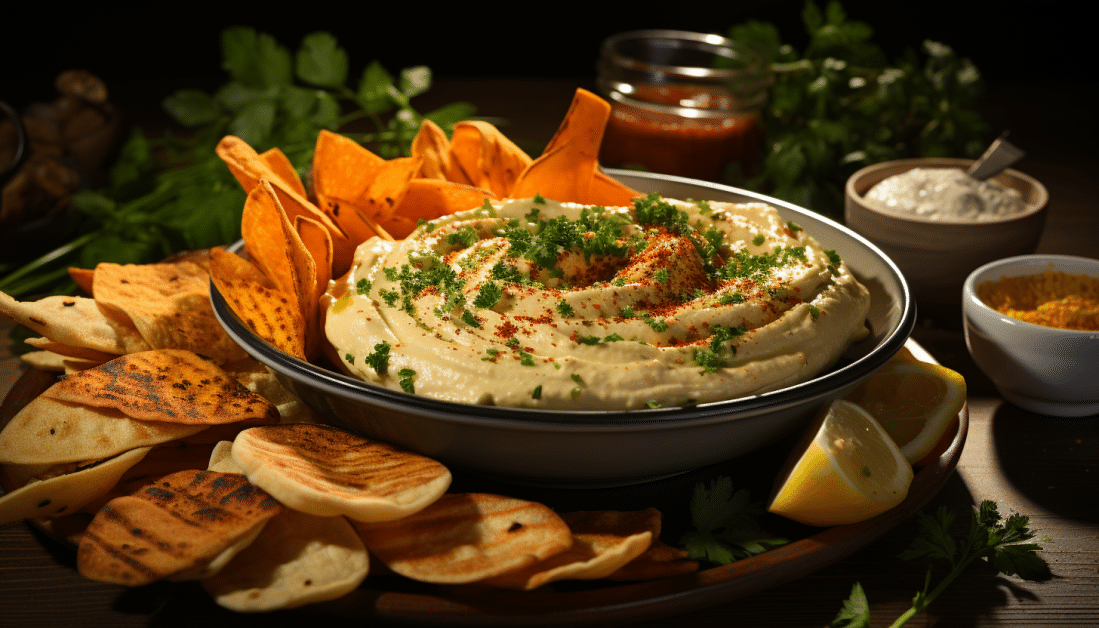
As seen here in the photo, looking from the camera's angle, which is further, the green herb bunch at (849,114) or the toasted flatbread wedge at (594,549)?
the green herb bunch at (849,114)

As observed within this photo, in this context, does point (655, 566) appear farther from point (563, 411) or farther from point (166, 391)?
point (166, 391)

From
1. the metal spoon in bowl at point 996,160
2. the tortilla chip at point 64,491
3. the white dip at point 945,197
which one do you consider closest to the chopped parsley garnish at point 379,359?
the tortilla chip at point 64,491

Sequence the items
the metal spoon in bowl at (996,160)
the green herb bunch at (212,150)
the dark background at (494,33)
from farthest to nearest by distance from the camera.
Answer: the dark background at (494,33)
the metal spoon in bowl at (996,160)
the green herb bunch at (212,150)

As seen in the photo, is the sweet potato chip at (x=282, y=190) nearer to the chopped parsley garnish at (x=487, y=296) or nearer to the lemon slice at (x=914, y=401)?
the chopped parsley garnish at (x=487, y=296)

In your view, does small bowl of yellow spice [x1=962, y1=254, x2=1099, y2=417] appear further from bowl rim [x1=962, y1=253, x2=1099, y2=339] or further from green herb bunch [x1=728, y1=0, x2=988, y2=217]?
green herb bunch [x1=728, y1=0, x2=988, y2=217]

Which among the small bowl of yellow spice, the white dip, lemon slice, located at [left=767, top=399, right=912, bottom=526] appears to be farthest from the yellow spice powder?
lemon slice, located at [left=767, top=399, right=912, bottom=526]

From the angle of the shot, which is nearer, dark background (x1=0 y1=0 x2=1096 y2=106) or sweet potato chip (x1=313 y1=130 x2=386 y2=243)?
sweet potato chip (x1=313 y1=130 x2=386 y2=243)
